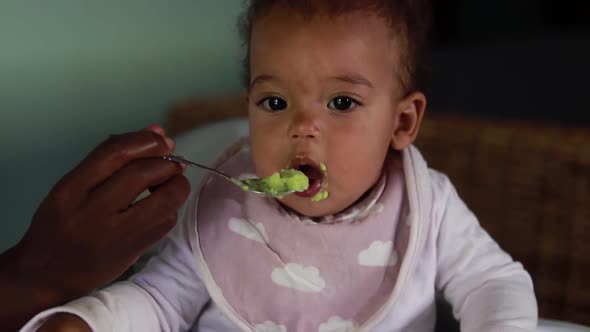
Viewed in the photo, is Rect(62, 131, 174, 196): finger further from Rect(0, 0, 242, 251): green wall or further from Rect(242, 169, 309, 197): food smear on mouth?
Rect(0, 0, 242, 251): green wall

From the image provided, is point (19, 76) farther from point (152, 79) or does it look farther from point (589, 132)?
point (589, 132)

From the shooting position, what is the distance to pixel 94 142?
1303 millimetres

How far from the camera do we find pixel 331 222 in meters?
0.83

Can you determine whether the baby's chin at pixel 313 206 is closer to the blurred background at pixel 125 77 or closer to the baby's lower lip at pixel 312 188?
the baby's lower lip at pixel 312 188

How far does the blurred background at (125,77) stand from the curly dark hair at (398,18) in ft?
1.42

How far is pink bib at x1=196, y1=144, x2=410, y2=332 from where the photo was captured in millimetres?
829

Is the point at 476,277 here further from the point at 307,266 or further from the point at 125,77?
the point at 125,77

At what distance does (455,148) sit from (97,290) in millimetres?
775

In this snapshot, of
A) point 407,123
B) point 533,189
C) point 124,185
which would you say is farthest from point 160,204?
point 533,189

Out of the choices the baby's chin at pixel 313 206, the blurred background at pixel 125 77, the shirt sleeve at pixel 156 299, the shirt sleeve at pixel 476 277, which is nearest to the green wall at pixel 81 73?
the blurred background at pixel 125 77

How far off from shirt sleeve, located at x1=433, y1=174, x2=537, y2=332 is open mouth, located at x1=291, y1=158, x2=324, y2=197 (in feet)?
0.52

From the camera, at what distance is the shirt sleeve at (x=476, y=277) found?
2.52 ft

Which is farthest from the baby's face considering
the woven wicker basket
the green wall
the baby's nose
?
the woven wicker basket

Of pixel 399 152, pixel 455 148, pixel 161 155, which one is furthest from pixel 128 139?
pixel 455 148
